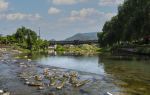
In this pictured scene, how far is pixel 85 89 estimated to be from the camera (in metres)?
39.1

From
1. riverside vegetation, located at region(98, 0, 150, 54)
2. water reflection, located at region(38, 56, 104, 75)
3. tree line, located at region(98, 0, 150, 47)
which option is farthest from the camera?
riverside vegetation, located at region(98, 0, 150, 54)

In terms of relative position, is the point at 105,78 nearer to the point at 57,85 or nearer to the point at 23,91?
the point at 57,85

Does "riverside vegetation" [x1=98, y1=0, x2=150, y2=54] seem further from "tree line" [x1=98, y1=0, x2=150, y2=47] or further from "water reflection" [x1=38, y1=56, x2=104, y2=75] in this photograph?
"water reflection" [x1=38, y1=56, x2=104, y2=75]

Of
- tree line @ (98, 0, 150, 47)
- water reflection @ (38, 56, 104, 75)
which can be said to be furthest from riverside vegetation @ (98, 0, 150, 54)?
water reflection @ (38, 56, 104, 75)

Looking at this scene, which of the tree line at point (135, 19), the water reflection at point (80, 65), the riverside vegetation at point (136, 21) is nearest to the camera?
the water reflection at point (80, 65)

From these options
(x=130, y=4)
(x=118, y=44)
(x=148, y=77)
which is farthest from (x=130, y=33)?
(x=148, y=77)

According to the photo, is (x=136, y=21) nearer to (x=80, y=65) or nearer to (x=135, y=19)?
(x=135, y=19)

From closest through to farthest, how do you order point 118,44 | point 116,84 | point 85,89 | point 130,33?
point 85,89 < point 116,84 < point 130,33 < point 118,44

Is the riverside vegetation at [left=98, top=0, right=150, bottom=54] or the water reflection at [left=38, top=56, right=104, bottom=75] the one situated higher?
the riverside vegetation at [left=98, top=0, right=150, bottom=54]

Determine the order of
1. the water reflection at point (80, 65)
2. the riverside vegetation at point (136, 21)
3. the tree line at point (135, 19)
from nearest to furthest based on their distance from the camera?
the water reflection at point (80, 65) < the tree line at point (135, 19) < the riverside vegetation at point (136, 21)

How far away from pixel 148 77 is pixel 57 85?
1409 centimetres

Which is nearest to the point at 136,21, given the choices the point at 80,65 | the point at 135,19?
the point at 135,19

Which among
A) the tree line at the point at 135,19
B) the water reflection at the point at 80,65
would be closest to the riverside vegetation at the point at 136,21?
the tree line at the point at 135,19

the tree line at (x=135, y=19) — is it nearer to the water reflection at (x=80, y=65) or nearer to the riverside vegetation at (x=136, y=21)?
the riverside vegetation at (x=136, y=21)
